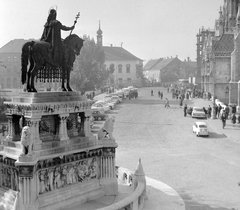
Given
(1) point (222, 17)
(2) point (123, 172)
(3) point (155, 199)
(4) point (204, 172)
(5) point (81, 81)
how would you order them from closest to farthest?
1. (3) point (155, 199)
2. (2) point (123, 172)
3. (4) point (204, 172)
4. (5) point (81, 81)
5. (1) point (222, 17)

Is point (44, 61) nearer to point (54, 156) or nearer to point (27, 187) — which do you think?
point (54, 156)

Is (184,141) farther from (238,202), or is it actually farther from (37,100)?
(37,100)

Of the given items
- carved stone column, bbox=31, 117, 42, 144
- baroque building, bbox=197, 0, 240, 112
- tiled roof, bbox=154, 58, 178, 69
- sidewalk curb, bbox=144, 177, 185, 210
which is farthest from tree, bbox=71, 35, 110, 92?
tiled roof, bbox=154, 58, 178, 69

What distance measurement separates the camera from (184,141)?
29109mm

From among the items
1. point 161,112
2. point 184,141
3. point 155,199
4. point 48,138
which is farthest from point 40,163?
point 161,112

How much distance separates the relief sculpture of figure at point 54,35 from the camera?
13.7 m

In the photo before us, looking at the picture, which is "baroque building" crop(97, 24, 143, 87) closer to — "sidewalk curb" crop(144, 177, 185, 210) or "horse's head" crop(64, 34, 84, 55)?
"sidewalk curb" crop(144, 177, 185, 210)

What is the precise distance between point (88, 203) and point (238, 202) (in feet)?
21.1

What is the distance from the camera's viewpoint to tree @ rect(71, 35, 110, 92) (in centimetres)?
6397

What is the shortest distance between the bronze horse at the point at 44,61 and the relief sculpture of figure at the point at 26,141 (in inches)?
87.4

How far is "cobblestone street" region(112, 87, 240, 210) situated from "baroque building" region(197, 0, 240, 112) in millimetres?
11455

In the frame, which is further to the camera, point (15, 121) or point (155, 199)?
point (155, 199)

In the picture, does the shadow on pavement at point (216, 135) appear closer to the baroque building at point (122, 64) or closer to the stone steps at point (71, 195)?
the stone steps at point (71, 195)

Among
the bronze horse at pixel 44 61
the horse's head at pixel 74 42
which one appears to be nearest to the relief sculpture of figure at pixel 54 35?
the bronze horse at pixel 44 61
